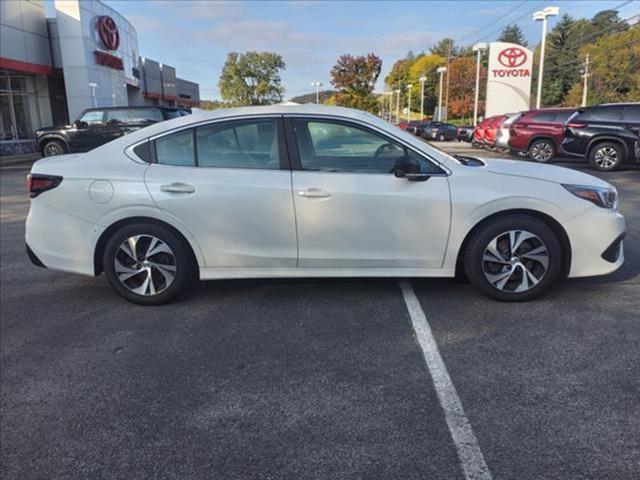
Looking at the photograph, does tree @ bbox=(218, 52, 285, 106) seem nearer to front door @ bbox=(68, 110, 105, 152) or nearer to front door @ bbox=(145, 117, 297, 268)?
front door @ bbox=(68, 110, 105, 152)

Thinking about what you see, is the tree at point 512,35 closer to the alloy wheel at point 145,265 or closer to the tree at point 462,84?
the tree at point 462,84

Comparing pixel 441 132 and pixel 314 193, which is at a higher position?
pixel 314 193

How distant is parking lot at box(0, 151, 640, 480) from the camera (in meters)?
2.44

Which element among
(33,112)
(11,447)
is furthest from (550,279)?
(33,112)

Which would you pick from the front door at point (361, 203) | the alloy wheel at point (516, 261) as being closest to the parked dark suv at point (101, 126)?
the front door at point (361, 203)

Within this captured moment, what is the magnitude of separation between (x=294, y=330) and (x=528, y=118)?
14743 mm

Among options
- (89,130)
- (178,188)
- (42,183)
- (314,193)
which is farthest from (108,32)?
(314,193)

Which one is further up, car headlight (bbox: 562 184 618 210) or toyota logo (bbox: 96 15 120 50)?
toyota logo (bbox: 96 15 120 50)

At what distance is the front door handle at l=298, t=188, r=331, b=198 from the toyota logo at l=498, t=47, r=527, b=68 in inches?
1222

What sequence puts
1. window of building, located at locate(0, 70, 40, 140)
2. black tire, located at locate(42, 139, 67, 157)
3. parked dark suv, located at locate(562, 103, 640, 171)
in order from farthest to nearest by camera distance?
1. window of building, located at locate(0, 70, 40, 140)
2. black tire, located at locate(42, 139, 67, 157)
3. parked dark suv, located at locate(562, 103, 640, 171)

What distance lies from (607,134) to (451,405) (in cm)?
1318

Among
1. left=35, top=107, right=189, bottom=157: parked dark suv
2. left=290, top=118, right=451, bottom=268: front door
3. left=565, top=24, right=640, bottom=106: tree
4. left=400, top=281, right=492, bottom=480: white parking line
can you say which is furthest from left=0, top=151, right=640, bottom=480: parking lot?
left=565, top=24, right=640, bottom=106: tree

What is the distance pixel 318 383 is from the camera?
123 inches

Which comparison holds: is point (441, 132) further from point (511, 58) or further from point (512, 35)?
point (512, 35)
